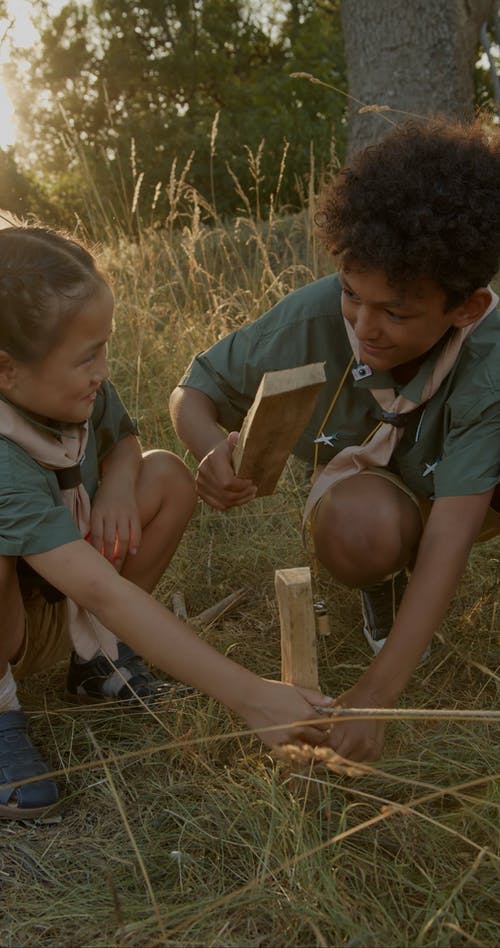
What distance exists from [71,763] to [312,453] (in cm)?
101

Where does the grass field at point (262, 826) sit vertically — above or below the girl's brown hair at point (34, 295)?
below

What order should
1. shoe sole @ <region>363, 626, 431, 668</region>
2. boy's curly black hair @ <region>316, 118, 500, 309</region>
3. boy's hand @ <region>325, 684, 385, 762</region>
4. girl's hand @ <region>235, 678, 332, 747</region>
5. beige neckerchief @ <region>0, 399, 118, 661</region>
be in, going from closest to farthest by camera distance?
girl's hand @ <region>235, 678, 332, 747</region> → boy's hand @ <region>325, 684, 385, 762</region> → boy's curly black hair @ <region>316, 118, 500, 309</region> → beige neckerchief @ <region>0, 399, 118, 661</region> → shoe sole @ <region>363, 626, 431, 668</region>

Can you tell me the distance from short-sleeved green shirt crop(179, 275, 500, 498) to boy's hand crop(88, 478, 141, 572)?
0.37 m

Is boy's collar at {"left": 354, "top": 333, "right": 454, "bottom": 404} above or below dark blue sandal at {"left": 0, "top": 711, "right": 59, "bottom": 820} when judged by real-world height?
above

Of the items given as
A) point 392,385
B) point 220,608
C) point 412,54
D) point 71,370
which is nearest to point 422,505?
point 392,385

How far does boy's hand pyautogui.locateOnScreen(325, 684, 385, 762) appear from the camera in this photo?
1.74 m

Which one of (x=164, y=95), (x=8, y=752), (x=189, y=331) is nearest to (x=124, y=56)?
(x=164, y=95)

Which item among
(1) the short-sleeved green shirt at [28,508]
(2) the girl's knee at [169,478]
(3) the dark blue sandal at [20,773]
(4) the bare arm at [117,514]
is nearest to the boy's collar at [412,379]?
(2) the girl's knee at [169,478]

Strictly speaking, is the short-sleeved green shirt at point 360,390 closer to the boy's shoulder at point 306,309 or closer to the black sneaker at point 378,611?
the boy's shoulder at point 306,309

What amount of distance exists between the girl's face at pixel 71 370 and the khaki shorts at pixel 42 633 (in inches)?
19.4

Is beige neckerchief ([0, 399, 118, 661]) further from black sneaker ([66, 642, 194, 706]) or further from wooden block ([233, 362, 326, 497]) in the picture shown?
wooden block ([233, 362, 326, 497])

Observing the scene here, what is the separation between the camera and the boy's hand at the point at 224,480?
203cm

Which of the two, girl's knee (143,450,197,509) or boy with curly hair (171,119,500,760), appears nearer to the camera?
boy with curly hair (171,119,500,760)

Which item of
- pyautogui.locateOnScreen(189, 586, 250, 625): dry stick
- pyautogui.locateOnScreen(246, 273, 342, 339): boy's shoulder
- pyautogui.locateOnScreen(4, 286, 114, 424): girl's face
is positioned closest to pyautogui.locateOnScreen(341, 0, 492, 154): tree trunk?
pyautogui.locateOnScreen(246, 273, 342, 339): boy's shoulder
